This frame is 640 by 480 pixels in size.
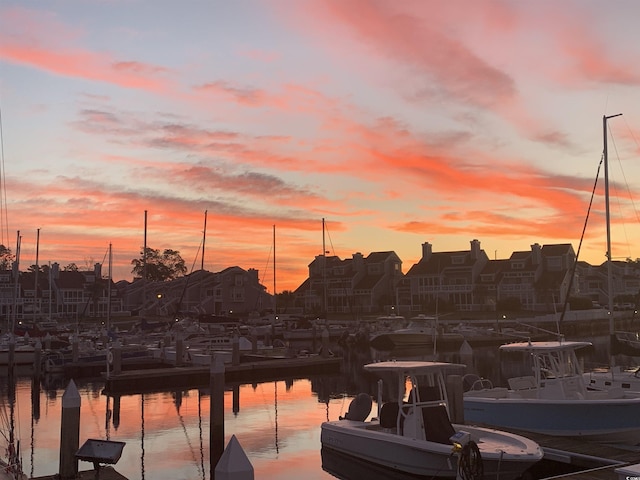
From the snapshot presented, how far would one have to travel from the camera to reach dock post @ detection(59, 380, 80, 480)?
1712cm

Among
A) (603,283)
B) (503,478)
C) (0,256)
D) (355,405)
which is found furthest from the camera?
(0,256)

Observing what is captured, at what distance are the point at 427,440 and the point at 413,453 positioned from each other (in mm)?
530

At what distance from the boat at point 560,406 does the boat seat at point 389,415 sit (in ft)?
16.3

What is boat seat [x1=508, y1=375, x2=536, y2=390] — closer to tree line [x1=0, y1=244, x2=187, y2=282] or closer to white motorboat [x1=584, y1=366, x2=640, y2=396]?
white motorboat [x1=584, y1=366, x2=640, y2=396]

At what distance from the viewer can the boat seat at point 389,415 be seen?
65.5 feet

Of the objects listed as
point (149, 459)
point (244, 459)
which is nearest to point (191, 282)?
point (149, 459)

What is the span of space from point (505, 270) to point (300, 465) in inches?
4042

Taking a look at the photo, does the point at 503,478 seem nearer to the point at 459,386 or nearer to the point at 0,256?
the point at 459,386

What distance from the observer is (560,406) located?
21703mm

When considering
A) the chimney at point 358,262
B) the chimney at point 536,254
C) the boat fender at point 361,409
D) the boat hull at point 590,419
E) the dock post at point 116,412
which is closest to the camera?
the boat hull at point 590,419

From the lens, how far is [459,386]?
70.2ft

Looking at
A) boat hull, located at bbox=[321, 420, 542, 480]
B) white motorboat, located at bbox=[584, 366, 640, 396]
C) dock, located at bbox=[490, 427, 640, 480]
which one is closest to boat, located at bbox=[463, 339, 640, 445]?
dock, located at bbox=[490, 427, 640, 480]

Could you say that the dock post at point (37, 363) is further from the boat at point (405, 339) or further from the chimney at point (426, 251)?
the chimney at point (426, 251)

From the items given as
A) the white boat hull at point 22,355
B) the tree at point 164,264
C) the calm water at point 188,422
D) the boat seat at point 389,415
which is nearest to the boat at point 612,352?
the calm water at point 188,422
